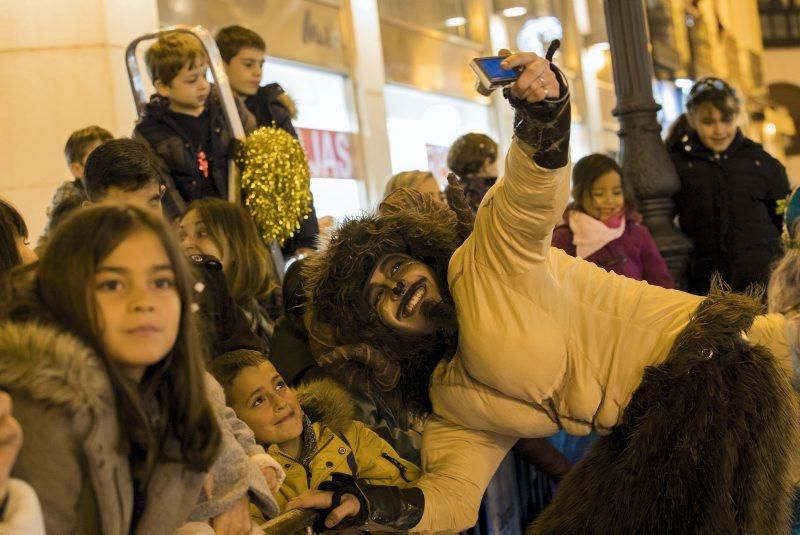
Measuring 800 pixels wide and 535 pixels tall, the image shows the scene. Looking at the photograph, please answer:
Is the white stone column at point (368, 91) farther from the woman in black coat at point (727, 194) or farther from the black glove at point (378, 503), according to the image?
the black glove at point (378, 503)

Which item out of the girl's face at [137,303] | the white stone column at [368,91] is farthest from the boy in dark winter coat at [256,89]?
the white stone column at [368,91]

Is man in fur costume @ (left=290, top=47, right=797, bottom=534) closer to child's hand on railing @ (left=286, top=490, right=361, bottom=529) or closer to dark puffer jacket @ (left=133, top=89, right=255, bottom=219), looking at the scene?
child's hand on railing @ (left=286, top=490, right=361, bottom=529)

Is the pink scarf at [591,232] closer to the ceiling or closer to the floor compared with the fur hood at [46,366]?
closer to the ceiling

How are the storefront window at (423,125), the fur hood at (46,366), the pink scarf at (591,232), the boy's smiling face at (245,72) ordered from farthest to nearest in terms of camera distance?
the storefront window at (423,125) < the pink scarf at (591,232) < the boy's smiling face at (245,72) < the fur hood at (46,366)

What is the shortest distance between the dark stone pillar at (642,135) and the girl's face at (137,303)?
523 cm

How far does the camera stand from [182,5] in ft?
35.2

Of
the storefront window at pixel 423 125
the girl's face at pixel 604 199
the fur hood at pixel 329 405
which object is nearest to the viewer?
the fur hood at pixel 329 405

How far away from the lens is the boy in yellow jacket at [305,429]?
12.8ft

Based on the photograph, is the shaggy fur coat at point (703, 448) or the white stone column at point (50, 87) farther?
the white stone column at point (50, 87)

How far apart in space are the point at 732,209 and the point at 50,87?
4.70 m

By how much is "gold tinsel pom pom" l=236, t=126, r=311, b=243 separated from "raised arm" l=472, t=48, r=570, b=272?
254 cm

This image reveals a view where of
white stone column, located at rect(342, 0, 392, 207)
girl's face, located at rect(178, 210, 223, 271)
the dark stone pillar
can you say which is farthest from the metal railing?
white stone column, located at rect(342, 0, 392, 207)

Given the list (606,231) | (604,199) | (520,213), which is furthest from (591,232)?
(520,213)

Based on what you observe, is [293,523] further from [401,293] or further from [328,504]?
[401,293]
